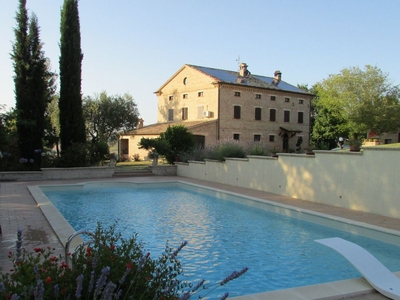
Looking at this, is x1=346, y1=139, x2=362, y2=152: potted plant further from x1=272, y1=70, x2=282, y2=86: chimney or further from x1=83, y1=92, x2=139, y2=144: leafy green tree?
x1=272, y1=70, x2=282, y2=86: chimney

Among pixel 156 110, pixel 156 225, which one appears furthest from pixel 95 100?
pixel 156 225

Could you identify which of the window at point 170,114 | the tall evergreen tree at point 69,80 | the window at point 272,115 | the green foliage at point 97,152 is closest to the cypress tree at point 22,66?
the tall evergreen tree at point 69,80

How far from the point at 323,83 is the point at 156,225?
40.6m

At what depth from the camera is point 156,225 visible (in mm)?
8203

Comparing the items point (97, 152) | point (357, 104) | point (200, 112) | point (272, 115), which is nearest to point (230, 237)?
point (97, 152)

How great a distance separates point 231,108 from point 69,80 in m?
15.0

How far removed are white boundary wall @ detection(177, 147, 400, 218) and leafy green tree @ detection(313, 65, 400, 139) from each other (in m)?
29.9

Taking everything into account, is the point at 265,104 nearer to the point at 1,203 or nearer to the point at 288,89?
the point at 288,89

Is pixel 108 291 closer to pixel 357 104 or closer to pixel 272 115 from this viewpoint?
pixel 272 115

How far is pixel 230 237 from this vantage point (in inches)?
286

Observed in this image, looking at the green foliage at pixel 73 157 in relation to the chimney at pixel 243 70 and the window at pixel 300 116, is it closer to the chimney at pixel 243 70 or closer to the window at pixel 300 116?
the chimney at pixel 243 70

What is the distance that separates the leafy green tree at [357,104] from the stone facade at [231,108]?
7.44 meters

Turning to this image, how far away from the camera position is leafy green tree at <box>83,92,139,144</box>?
3197cm

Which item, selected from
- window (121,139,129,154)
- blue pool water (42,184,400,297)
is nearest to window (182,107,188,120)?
window (121,139,129,154)
